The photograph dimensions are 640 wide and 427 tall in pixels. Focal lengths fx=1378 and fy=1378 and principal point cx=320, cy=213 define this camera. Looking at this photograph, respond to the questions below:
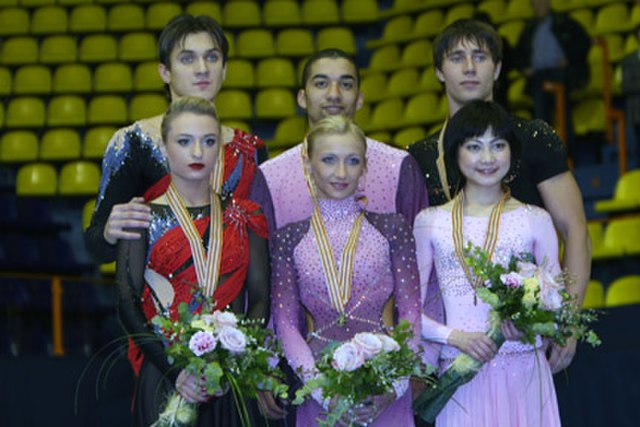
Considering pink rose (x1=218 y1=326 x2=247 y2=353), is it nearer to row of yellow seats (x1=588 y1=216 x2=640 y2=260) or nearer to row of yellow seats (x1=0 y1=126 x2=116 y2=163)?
row of yellow seats (x1=588 y1=216 x2=640 y2=260)

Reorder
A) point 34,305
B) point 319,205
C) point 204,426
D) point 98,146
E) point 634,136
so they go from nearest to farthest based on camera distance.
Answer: point 204,426 < point 319,205 < point 34,305 < point 634,136 < point 98,146

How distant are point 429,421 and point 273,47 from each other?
809cm

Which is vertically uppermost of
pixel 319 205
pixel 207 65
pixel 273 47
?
pixel 273 47

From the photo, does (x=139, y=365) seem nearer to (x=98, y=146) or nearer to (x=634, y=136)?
(x=634, y=136)

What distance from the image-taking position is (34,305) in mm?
7219

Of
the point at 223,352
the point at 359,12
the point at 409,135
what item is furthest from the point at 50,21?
the point at 223,352

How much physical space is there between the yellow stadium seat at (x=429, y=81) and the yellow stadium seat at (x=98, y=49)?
2.73 meters

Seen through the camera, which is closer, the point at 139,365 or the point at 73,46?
the point at 139,365

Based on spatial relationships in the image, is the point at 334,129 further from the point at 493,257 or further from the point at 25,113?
the point at 25,113

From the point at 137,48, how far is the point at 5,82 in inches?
45.0

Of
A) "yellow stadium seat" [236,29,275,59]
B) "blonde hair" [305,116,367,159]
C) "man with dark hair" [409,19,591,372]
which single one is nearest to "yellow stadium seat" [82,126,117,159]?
"yellow stadium seat" [236,29,275,59]

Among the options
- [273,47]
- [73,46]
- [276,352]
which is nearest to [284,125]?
[273,47]

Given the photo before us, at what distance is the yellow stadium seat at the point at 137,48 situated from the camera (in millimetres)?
11742

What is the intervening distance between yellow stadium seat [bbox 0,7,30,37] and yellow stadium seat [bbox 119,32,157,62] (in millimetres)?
974
